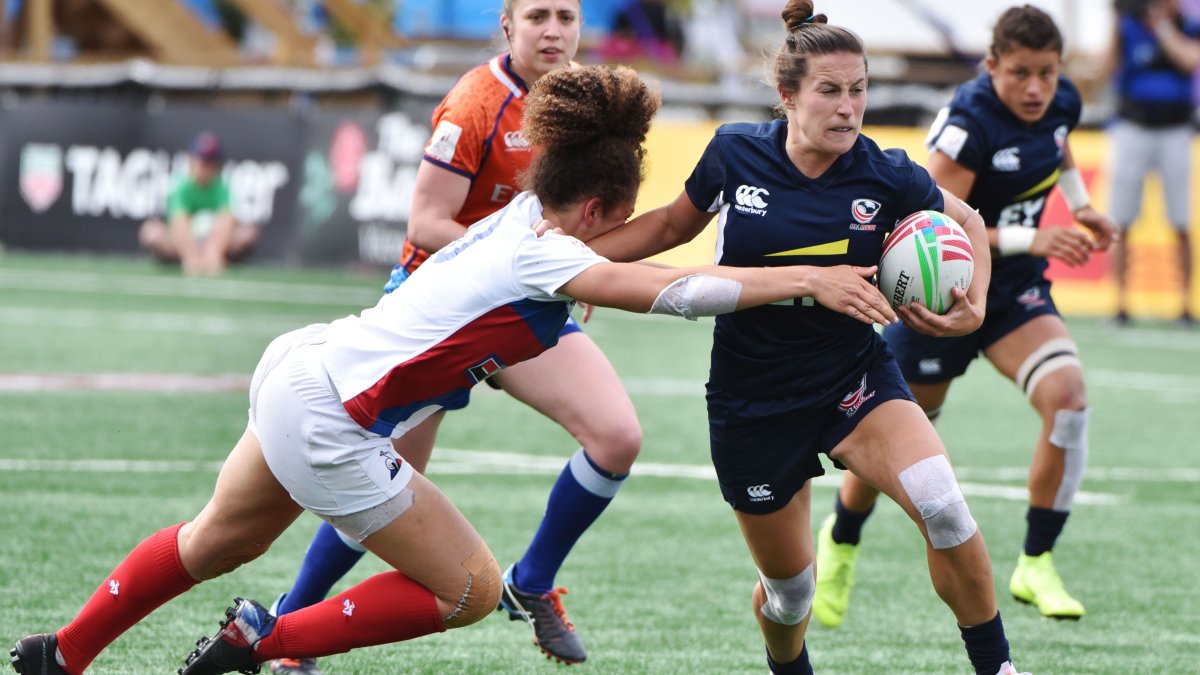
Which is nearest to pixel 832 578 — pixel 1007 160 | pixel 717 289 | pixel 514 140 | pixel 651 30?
pixel 1007 160

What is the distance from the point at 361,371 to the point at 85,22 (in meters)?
23.9

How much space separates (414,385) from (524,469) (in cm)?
424

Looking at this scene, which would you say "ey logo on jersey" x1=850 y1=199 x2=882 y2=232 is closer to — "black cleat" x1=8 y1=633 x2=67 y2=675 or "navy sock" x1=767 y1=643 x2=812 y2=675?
"navy sock" x1=767 y1=643 x2=812 y2=675

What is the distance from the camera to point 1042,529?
621 cm

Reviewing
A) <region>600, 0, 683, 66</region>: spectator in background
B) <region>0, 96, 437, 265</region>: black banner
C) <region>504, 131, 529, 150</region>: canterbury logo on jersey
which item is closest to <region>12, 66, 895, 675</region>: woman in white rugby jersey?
<region>504, 131, 529, 150</region>: canterbury logo on jersey

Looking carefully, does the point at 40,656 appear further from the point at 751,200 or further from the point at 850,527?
the point at 850,527

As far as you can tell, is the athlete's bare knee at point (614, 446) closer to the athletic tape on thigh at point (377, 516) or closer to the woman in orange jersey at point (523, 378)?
the woman in orange jersey at point (523, 378)

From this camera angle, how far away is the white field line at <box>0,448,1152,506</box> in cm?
792

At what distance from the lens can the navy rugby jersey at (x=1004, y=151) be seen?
6195mm

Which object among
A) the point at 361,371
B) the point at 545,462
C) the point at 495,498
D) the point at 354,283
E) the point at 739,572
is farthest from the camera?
the point at 354,283

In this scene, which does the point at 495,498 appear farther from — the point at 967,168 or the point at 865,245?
the point at 865,245

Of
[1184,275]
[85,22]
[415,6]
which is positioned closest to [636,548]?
[1184,275]

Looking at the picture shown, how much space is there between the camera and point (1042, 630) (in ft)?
18.9

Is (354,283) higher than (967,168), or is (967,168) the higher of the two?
(967,168)
